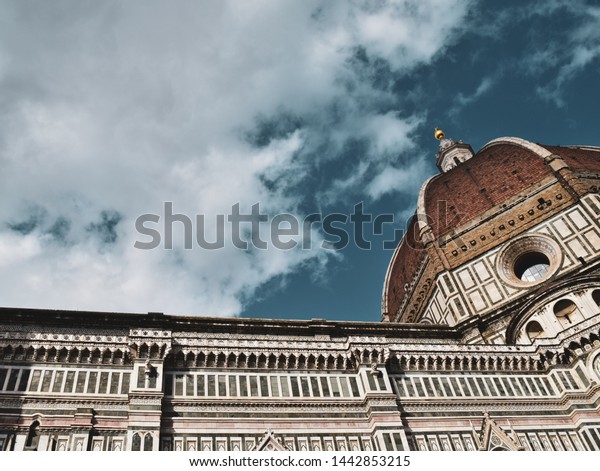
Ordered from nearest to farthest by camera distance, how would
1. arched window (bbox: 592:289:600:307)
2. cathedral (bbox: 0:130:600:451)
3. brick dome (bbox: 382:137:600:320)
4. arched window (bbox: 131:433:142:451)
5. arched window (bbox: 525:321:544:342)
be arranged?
1. arched window (bbox: 131:433:142:451)
2. cathedral (bbox: 0:130:600:451)
3. arched window (bbox: 592:289:600:307)
4. arched window (bbox: 525:321:544:342)
5. brick dome (bbox: 382:137:600:320)

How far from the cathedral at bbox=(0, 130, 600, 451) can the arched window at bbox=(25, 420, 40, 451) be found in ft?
0.12

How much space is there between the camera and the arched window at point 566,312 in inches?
1202

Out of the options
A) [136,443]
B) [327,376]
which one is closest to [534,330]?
[327,376]

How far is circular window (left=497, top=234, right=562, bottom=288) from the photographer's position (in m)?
36.0

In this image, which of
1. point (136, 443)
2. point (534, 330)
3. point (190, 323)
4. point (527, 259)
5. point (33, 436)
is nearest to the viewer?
point (33, 436)

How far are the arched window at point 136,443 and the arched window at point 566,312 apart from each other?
2308cm

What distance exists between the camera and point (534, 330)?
31.9m

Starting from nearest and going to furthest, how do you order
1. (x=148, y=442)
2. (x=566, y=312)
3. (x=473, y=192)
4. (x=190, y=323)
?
1. (x=148, y=442)
2. (x=190, y=323)
3. (x=566, y=312)
4. (x=473, y=192)

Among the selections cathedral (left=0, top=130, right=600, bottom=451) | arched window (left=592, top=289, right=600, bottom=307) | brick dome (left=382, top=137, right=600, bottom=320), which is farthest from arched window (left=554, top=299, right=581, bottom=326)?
brick dome (left=382, top=137, right=600, bottom=320)

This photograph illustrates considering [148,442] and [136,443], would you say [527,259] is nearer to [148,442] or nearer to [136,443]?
[148,442]

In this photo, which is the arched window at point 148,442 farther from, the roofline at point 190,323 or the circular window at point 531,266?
the circular window at point 531,266

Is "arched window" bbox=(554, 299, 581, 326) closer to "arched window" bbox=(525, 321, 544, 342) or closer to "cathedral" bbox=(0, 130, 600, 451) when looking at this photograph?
"cathedral" bbox=(0, 130, 600, 451)

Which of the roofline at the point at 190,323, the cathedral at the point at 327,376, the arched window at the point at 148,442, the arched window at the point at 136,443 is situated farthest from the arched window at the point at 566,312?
the arched window at the point at 136,443

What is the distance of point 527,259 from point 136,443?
28.7m
